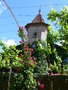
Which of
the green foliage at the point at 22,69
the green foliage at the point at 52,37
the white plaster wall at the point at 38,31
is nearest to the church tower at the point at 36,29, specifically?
the white plaster wall at the point at 38,31

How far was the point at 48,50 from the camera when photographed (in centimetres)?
1421

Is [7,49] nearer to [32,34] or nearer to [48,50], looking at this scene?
A: [48,50]

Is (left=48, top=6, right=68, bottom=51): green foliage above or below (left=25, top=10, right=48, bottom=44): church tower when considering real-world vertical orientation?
below

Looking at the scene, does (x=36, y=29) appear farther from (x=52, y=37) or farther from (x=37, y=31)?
(x=52, y=37)

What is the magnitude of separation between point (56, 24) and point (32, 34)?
14734mm

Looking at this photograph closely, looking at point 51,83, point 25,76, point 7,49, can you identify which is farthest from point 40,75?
point 7,49

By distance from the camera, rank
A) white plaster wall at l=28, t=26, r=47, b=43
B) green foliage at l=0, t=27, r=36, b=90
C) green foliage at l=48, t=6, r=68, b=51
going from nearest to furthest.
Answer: green foliage at l=0, t=27, r=36, b=90, green foliage at l=48, t=6, r=68, b=51, white plaster wall at l=28, t=26, r=47, b=43

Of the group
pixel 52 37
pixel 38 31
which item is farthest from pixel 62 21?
pixel 38 31

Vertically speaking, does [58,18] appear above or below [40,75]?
above

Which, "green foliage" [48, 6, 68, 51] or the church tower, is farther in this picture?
the church tower

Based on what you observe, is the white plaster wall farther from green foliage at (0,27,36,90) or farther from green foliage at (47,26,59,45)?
green foliage at (0,27,36,90)

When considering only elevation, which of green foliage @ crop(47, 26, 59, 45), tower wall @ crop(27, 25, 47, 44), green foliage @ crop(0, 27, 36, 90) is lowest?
green foliage @ crop(0, 27, 36, 90)

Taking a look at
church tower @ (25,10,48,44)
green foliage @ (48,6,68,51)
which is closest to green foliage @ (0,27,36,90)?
green foliage @ (48,6,68,51)

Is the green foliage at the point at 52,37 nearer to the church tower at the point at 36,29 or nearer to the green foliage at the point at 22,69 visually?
the green foliage at the point at 22,69
